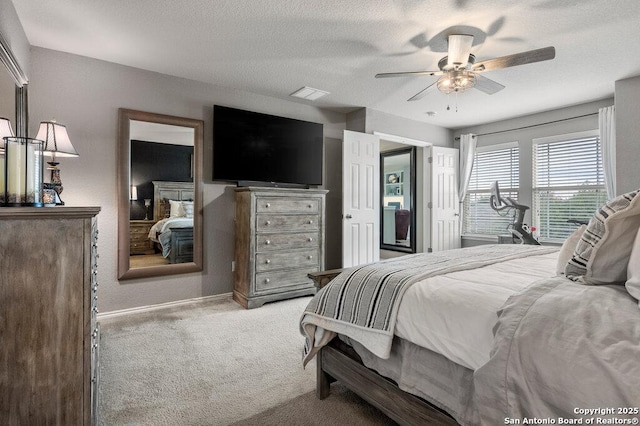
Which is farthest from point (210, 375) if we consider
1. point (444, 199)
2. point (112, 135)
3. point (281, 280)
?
point (444, 199)

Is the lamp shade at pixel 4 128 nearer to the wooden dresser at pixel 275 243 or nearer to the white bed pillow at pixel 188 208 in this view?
the white bed pillow at pixel 188 208

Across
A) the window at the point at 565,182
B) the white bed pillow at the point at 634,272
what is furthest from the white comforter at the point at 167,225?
the window at the point at 565,182

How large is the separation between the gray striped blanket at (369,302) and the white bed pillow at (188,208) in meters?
2.37

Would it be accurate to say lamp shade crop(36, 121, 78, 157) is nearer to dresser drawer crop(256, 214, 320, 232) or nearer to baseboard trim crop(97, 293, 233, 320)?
baseboard trim crop(97, 293, 233, 320)

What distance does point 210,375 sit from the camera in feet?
6.94

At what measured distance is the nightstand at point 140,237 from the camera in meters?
3.34

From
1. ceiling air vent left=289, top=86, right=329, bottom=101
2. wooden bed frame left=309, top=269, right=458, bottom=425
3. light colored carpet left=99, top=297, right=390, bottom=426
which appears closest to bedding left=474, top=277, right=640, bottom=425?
wooden bed frame left=309, top=269, right=458, bottom=425

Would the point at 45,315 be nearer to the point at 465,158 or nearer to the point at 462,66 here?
the point at 462,66

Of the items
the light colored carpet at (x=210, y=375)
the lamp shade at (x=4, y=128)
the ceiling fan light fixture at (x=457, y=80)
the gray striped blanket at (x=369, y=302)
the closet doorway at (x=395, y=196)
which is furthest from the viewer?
the closet doorway at (x=395, y=196)

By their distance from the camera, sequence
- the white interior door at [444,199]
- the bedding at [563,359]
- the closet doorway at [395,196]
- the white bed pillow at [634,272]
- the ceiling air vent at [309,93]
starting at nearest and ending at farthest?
the bedding at [563,359]
the white bed pillow at [634,272]
the ceiling air vent at [309,93]
the white interior door at [444,199]
the closet doorway at [395,196]

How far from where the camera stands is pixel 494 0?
7.23 ft

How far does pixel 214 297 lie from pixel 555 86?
4.60 metres

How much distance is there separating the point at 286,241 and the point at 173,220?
4.07ft

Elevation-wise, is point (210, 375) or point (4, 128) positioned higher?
point (4, 128)
